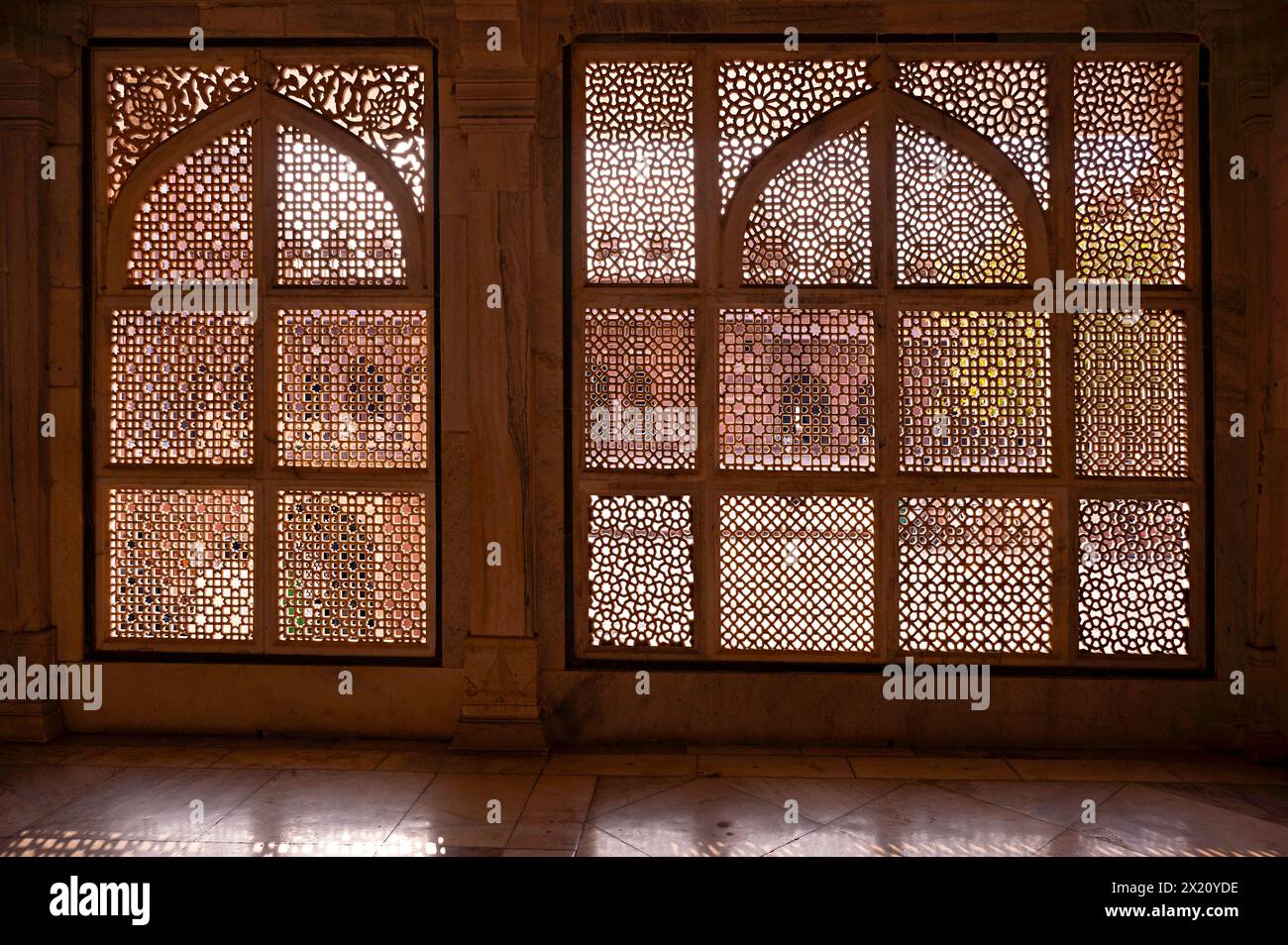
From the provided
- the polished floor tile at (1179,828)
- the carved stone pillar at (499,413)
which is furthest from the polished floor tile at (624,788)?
the polished floor tile at (1179,828)

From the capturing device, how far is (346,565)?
3803mm

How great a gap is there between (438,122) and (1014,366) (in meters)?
2.69

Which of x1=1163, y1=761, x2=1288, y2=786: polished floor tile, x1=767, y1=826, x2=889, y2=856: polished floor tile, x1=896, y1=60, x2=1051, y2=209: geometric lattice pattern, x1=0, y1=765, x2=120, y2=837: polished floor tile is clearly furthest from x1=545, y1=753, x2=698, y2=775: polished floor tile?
x1=896, y1=60, x2=1051, y2=209: geometric lattice pattern

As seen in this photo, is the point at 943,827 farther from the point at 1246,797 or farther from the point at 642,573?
the point at 642,573

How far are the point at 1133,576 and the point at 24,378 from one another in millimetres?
4860

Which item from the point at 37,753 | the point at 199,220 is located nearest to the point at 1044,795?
the point at 37,753

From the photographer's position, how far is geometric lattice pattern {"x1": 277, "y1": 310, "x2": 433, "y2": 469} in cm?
377

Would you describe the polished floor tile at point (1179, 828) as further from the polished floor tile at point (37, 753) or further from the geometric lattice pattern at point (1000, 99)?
the polished floor tile at point (37, 753)

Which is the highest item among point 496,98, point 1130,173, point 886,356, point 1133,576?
point 496,98

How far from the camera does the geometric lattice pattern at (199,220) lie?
380 cm

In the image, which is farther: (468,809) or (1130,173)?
(1130,173)

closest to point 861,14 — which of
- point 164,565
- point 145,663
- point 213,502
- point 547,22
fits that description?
point 547,22

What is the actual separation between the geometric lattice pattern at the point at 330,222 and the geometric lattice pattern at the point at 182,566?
106cm

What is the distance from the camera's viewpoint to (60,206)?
12.4 feet
